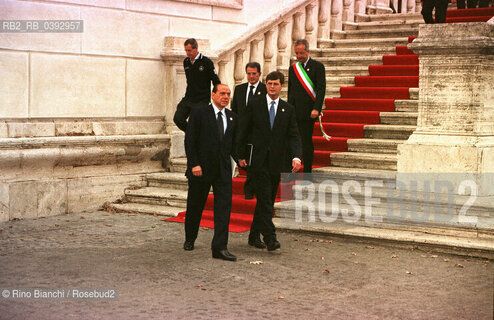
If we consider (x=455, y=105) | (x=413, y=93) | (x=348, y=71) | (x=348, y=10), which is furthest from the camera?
(x=348, y=10)

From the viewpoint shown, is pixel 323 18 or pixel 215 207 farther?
pixel 323 18

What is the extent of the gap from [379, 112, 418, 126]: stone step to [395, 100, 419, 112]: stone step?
0.20 metres

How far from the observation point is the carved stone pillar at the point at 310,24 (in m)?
14.4

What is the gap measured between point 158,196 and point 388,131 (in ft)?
11.2

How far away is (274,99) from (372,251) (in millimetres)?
1945

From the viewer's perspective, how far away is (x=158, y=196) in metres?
11.0

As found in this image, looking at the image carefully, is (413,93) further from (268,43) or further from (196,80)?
(196,80)

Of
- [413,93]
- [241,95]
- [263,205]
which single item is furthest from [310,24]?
[263,205]

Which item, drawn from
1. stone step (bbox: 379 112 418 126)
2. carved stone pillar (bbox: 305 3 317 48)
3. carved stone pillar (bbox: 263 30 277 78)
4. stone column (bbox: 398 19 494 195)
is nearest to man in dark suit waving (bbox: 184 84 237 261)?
stone column (bbox: 398 19 494 195)

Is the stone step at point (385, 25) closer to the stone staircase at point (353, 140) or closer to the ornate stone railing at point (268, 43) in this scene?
the stone staircase at point (353, 140)

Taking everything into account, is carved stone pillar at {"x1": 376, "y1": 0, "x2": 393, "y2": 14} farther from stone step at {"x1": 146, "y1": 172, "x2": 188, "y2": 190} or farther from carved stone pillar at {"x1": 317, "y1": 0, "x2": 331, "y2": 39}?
stone step at {"x1": 146, "y1": 172, "x2": 188, "y2": 190}

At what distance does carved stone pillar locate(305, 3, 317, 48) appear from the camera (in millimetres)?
14367

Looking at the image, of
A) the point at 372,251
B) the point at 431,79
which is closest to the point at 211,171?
the point at 372,251

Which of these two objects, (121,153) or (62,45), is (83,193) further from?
(62,45)
